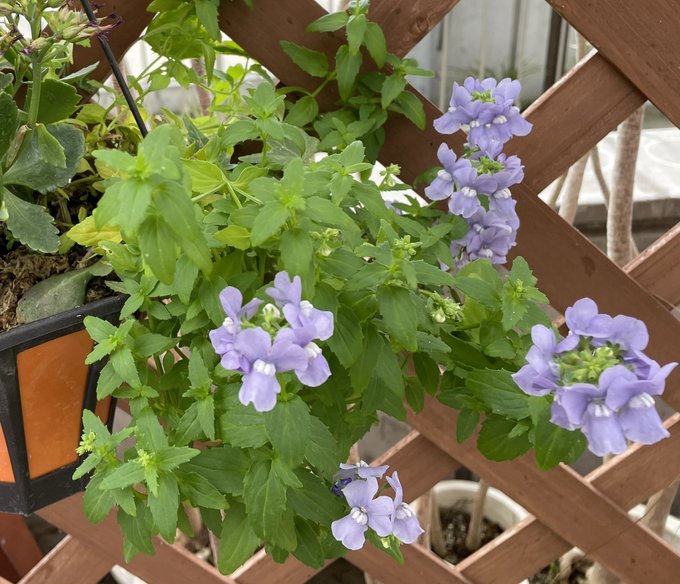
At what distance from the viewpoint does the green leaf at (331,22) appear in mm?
658

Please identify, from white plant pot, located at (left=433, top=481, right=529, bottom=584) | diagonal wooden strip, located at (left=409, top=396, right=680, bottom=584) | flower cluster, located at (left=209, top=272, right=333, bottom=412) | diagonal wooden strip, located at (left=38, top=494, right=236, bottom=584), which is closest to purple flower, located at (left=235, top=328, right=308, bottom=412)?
flower cluster, located at (left=209, top=272, right=333, bottom=412)

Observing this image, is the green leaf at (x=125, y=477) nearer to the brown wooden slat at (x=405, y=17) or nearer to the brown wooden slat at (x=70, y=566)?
the brown wooden slat at (x=405, y=17)

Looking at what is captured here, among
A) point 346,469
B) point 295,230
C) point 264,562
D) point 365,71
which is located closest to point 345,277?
point 295,230

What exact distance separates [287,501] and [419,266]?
19 cm

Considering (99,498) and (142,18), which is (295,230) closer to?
(99,498)

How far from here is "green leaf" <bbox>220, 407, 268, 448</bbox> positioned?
466 millimetres

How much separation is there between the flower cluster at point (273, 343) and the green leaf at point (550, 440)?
0.55 ft

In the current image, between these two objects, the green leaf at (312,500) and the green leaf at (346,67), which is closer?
the green leaf at (312,500)

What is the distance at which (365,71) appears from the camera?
0.72 metres

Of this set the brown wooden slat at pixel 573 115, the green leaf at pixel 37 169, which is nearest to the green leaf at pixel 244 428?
the green leaf at pixel 37 169

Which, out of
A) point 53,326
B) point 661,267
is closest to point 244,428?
point 53,326

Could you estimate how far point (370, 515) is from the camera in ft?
1.69

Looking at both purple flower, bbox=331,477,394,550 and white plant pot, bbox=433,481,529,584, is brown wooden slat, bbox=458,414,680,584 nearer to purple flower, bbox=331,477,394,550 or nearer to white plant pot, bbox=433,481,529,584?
white plant pot, bbox=433,481,529,584

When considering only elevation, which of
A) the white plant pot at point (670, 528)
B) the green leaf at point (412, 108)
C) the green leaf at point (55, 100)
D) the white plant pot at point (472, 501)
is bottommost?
the white plant pot at point (472, 501)
